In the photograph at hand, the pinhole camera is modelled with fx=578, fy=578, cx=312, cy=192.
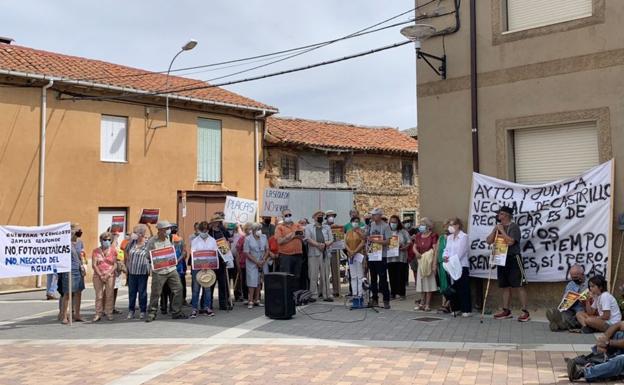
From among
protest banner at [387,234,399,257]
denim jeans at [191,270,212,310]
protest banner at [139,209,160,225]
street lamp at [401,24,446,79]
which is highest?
street lamp at [401,24,446,79]

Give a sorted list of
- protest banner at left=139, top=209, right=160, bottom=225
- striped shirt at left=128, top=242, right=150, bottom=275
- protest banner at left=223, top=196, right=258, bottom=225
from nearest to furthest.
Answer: striped shirt at left=128, top=242, right=150, bottom=275 → protest banner at left=223, top=196, right=258, bottom=225 → protest banner at left=139, top=209, right=160, bottom=225

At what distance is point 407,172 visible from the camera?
94.8 feet

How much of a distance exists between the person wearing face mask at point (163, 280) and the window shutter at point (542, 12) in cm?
743

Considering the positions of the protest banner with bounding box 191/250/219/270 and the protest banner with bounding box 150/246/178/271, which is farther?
the protest banner with bounding box 191/250/219/270

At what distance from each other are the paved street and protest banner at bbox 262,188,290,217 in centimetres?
498

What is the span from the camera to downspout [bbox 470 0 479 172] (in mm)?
10750

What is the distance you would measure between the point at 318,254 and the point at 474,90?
4.63 metres

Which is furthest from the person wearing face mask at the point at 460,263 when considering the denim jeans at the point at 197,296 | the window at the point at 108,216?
the window at the point at 108,216

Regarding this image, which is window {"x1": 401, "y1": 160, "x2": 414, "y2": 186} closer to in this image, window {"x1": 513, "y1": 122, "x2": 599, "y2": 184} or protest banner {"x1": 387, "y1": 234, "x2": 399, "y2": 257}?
protest banner {"x1": 387, "y1": 234, "x2": 399, "y2": 257}

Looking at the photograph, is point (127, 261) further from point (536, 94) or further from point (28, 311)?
point (536, 94)

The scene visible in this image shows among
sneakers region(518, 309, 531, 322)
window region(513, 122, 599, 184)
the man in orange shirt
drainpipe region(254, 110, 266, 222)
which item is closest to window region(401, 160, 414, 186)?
drainpipe region(254, 110, 266, 222)

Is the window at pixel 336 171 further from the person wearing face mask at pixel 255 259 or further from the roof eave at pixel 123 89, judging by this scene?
the person wearing face mask at pixel 255 259

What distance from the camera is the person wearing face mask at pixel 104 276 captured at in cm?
1077

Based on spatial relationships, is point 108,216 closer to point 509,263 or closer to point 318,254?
point 318,254
